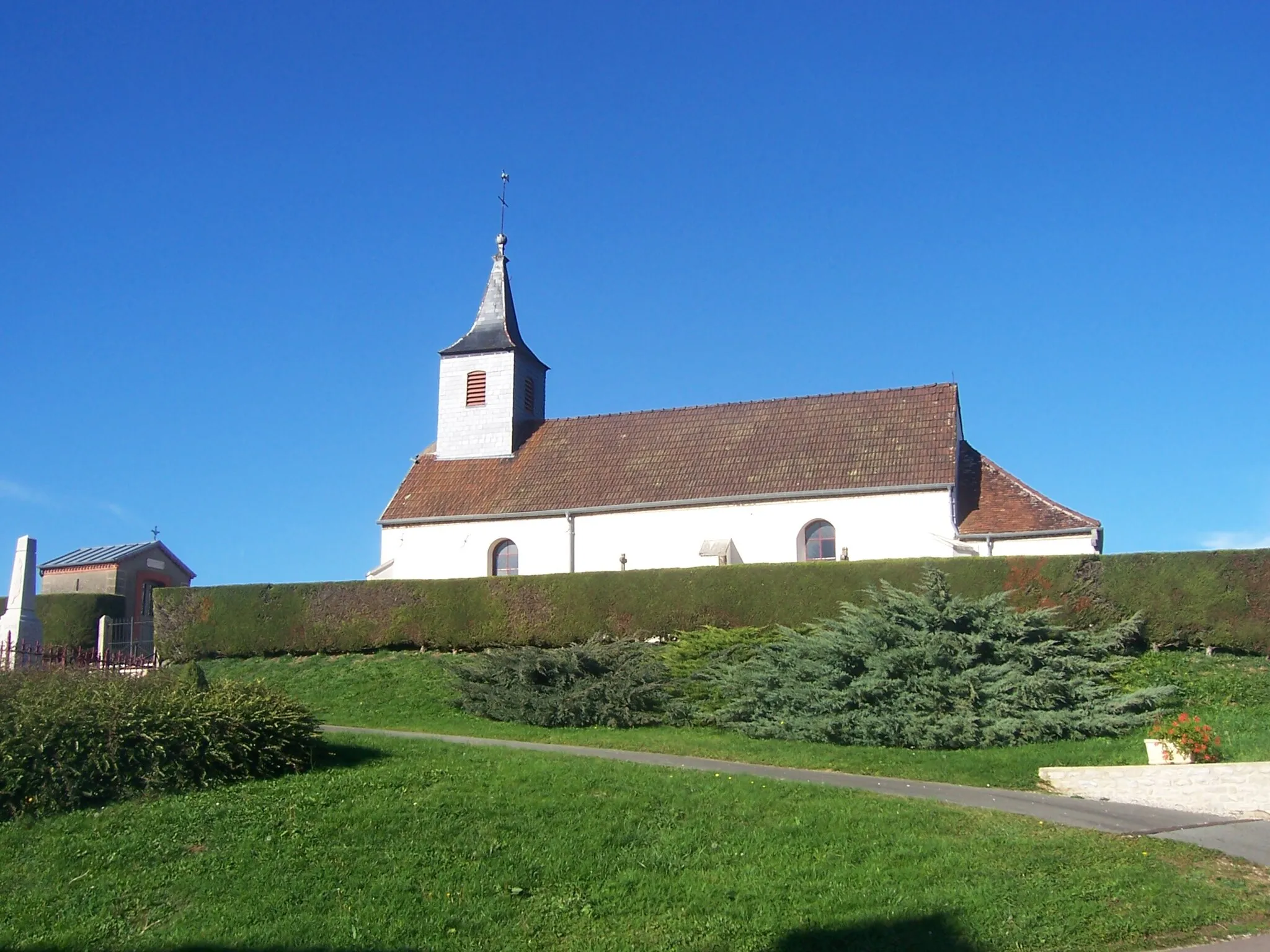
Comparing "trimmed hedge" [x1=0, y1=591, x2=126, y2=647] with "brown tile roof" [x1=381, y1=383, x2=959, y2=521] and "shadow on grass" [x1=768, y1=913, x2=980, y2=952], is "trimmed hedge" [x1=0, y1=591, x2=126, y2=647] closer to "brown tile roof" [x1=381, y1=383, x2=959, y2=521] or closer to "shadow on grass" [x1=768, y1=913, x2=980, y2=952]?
"brown tile roof" [x1=381, y1=383, x2=959, y2=521]

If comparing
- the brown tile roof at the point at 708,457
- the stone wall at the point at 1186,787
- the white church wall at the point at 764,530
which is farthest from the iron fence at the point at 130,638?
the stone wall at the point at 1186,787

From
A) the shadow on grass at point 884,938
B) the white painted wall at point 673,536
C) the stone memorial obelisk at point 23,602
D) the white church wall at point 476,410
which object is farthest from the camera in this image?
the white church wall at point 476,410

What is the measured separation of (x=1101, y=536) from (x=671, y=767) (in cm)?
1778

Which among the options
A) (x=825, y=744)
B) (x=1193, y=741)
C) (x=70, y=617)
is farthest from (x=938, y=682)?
(x=70, y=617)

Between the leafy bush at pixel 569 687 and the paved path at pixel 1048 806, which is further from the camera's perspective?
the leafy bush at pixel 569 687

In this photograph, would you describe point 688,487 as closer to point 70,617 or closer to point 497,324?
point 497,324

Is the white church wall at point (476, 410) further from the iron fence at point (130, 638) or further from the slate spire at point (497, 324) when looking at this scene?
the iron fence at point (130, 638)

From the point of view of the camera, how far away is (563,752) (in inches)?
579

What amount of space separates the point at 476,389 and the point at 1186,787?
27141mm

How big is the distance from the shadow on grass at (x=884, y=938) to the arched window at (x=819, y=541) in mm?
20949

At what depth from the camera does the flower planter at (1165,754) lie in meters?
13.2

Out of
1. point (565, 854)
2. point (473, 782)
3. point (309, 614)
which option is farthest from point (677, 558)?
point (565, 854)

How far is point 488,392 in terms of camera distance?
1417 inches

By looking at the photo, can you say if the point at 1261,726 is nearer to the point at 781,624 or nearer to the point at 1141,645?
the point at 1141,645
